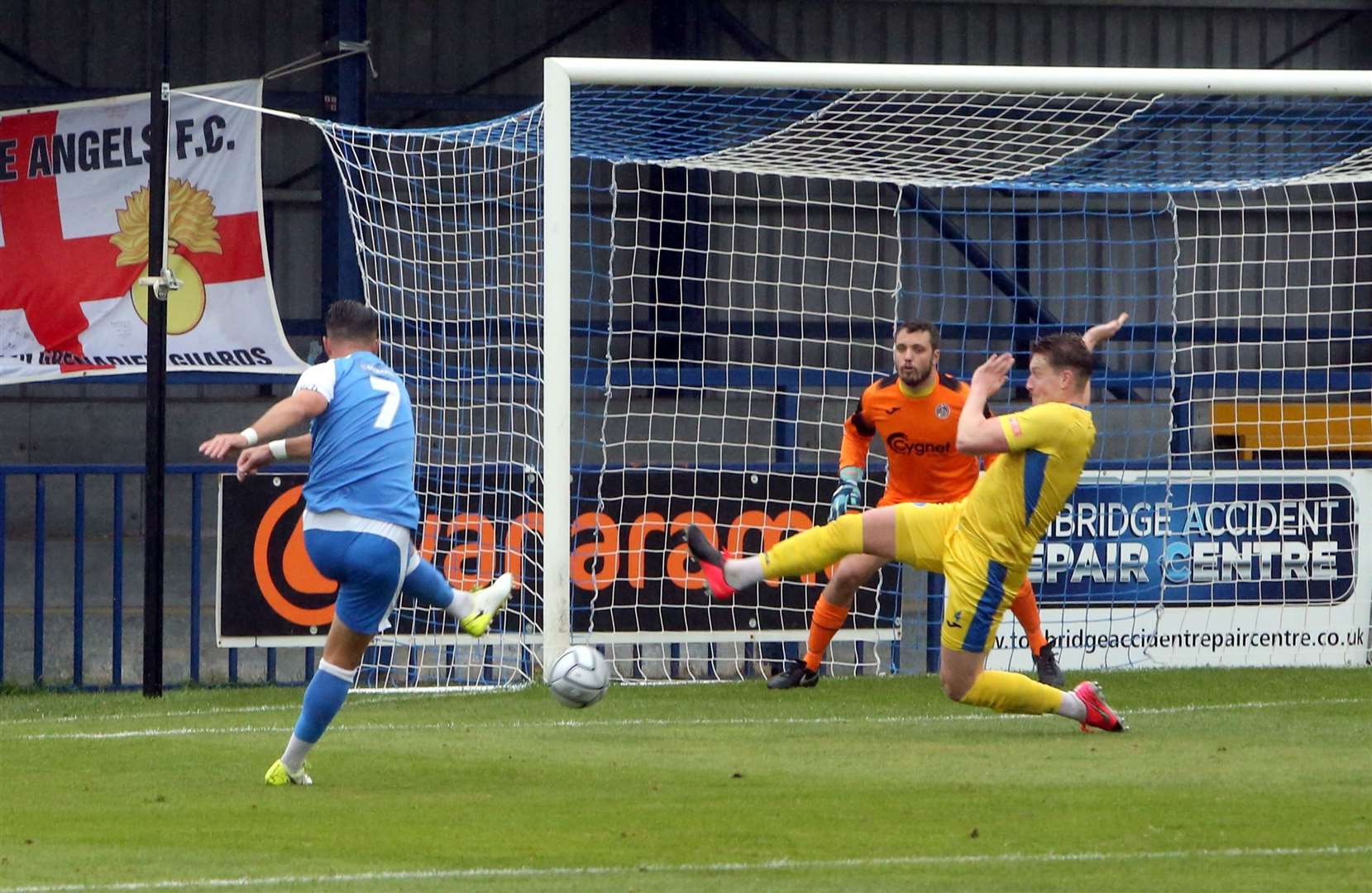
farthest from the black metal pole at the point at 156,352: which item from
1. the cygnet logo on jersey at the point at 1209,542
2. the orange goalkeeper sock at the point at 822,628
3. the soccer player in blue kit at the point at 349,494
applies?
the cygnet logo on jersey at the point at 1209,542

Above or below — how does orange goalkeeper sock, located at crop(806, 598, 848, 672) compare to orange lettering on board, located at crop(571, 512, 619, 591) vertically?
below

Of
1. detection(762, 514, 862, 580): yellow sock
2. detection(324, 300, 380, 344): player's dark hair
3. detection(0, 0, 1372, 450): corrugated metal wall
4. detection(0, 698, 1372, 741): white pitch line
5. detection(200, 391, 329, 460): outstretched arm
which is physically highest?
detection(0, 0, 1372, 450): corrugated metal wall

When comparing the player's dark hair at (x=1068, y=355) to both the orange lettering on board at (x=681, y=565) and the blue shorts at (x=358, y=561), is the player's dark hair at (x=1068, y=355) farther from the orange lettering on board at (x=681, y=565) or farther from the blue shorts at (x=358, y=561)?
the orange lettering on board at (x=681, y=565)

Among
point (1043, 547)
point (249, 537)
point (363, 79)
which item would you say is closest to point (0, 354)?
point (249, 537)

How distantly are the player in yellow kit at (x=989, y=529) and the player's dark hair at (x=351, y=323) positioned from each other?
65.1 inches

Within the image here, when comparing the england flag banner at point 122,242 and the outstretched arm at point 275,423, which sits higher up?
the england flag banner at point 122,242

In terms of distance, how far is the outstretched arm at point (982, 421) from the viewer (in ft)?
26.1

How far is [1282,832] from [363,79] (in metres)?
14.1

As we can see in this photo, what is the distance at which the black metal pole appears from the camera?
10.8m

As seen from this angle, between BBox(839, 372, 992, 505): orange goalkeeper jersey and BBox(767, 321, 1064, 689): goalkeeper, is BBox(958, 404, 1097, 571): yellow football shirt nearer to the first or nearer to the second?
BBox(767, 321, 1064, 689): goalkeeper

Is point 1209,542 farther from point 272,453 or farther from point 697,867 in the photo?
point 697,867

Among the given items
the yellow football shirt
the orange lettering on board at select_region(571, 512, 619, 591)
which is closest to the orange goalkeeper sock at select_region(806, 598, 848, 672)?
the orange lettering on board at select_region(571, 512, 619, 591)

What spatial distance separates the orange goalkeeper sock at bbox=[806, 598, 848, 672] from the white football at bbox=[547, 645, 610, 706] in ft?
8.64

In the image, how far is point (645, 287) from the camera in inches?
1029
